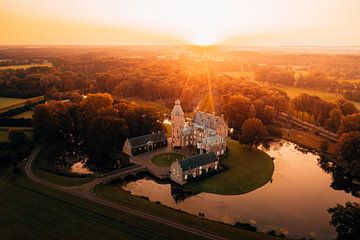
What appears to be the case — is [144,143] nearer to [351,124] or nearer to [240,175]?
[240,175]

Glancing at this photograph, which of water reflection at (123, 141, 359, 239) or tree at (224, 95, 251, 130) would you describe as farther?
tree at (224, 95, 251, 130)

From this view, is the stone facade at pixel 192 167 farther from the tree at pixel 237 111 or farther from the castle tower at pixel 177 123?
the tree at pixel 237 111

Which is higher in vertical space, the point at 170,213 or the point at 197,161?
the point at 197,161

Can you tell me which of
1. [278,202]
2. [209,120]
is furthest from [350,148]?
[209,120]

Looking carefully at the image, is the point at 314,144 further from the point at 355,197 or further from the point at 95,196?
the point at 95,196

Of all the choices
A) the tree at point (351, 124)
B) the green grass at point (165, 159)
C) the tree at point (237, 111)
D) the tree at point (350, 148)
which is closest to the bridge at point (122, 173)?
the green grass at point (165, 159)

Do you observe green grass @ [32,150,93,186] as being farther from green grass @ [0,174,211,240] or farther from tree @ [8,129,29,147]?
tree @ [8,129,29,147]

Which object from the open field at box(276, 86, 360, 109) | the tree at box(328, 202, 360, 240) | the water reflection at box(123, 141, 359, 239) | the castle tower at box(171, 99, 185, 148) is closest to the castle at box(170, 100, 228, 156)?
the castle tower at box(171, 99, 185, 148)

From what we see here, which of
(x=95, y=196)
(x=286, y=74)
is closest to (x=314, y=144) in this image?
(x=95, y=196)
